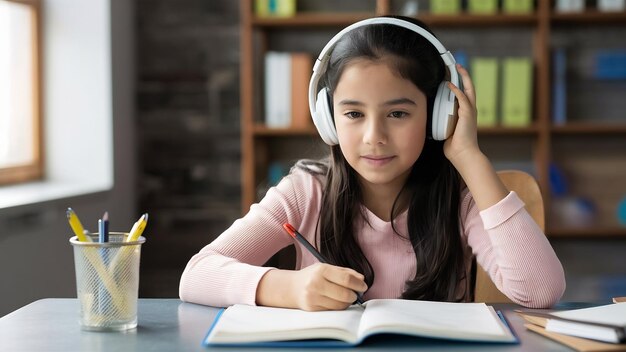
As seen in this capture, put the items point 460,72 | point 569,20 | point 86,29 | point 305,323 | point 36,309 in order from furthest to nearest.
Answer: point 569,20
point 86,29
point 460,72
point 36,309
point 305,323

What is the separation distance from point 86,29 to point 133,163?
621 mm

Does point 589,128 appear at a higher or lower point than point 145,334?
higher

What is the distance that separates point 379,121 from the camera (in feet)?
4.70

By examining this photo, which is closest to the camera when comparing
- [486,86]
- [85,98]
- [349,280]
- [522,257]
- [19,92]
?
[349,280]

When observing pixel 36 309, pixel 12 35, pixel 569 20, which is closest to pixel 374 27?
pixel 36 309

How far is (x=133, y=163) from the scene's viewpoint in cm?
347

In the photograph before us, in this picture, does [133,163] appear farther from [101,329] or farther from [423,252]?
[101,329]

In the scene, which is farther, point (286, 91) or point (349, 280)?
point (286, 91)

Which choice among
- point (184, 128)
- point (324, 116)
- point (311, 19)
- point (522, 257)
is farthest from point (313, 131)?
point (522, 257)

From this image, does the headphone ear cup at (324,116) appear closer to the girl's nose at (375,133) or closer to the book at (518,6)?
the girl's nose at (375,133)

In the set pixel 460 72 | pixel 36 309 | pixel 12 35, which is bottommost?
pixel 36 309

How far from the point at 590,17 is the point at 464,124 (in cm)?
198

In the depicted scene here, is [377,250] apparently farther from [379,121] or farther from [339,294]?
[339,294]

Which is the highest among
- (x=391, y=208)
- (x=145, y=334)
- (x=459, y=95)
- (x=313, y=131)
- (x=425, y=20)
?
(x=425, y=20)
